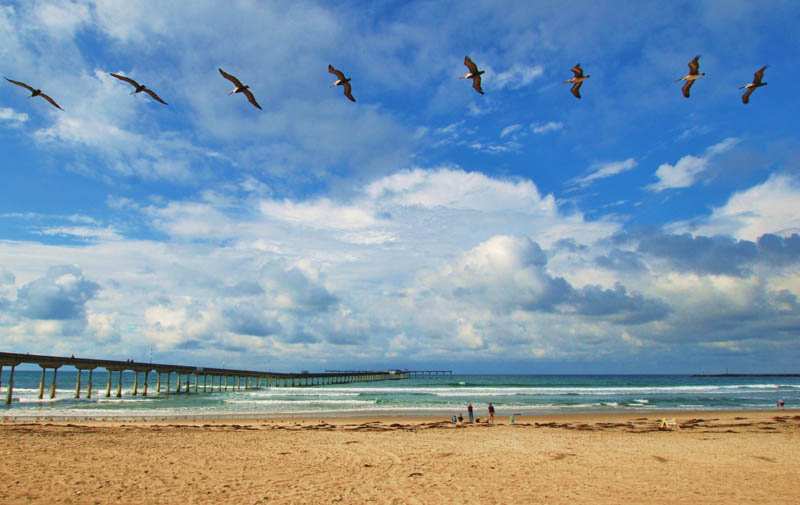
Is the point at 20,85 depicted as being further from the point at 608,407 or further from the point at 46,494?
the point at 608,407

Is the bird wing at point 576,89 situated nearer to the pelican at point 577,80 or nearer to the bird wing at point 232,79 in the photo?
the pelican at point 577,80

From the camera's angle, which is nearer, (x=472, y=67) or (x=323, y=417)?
(x=472, y=67)

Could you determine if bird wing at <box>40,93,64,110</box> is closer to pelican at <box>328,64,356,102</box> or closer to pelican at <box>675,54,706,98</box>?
pelican at <box>328,64,356,102</box>

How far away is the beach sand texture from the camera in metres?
9.74

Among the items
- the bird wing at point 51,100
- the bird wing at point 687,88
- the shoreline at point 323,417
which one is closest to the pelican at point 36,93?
the bird wing at point 51,100

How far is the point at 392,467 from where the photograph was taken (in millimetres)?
12398

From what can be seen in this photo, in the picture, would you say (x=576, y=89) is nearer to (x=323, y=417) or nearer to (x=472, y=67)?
(x=472, y=67)

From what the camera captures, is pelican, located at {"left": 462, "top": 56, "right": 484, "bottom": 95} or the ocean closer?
pelican, located at {"left": 462, "top": 56, "right": 484, "bottom": 95}

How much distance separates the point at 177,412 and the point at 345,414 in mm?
10302

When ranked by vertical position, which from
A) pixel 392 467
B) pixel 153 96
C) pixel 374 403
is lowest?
pixel 374 403

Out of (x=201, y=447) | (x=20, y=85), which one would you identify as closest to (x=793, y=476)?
(x=201, y=447)


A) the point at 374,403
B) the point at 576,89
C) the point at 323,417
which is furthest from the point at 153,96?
the point at 374,403

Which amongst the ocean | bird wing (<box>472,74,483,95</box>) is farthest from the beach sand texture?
the ocean

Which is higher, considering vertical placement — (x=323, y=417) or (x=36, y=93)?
(x=36, y=93)
